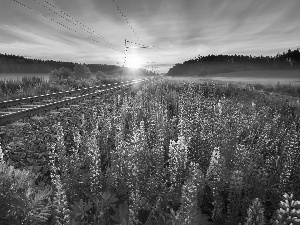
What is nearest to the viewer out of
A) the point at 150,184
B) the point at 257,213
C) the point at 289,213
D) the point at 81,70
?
the point at 289,213

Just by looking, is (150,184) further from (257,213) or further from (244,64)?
(244,64)

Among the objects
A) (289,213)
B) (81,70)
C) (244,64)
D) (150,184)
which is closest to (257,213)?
(289,213)

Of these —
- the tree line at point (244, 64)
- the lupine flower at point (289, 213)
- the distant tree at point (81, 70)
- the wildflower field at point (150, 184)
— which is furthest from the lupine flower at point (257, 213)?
the tree line at point (244, 64)

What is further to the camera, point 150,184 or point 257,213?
point 150,184

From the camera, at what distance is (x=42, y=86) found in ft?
61.3

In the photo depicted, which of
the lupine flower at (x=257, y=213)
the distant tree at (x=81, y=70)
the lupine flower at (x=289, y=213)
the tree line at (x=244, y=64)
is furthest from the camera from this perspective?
the tree line at (x=244, y=64)

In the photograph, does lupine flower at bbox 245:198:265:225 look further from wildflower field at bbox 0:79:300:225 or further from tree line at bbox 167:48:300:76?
tree line at bbox 167:48:300:76

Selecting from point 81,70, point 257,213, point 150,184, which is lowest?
point 150,184

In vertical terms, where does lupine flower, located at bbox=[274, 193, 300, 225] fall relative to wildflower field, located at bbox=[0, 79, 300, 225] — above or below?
above

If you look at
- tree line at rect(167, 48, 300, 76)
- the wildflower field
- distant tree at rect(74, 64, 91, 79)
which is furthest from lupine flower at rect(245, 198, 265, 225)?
tree line at rect(167, 48, 300, 76)

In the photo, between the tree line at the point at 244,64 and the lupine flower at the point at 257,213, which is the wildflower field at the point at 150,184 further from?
the tree line at the point at 244,64

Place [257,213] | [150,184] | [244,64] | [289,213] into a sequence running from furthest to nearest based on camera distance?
1. [244,64]
2. [150,184]
3. [257,213]
4. [289,213]

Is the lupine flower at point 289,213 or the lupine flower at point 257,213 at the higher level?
the lupine flower at point 289,213

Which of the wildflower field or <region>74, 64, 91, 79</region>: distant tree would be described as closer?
the wildflower field
